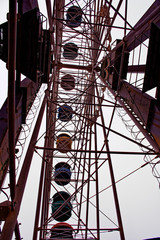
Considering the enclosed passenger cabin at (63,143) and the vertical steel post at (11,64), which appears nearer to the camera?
the vertical steel post at (11,64)

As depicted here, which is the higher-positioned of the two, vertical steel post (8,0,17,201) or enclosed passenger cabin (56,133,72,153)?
enclosed passenger cabin (56,133,72,153)

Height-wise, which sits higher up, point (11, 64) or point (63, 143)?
point (63, 143)

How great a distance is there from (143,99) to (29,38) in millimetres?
4551

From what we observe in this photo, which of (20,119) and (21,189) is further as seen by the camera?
(20,119)

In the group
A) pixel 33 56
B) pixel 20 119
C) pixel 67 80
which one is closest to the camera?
pixel 33 56

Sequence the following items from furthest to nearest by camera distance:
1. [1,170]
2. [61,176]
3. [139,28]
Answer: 1. [61,176]
2. [139,28]
3. [1,170]

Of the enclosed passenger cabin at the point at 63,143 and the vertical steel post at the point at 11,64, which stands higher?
the enclosed passenger cabin at the point at 63,143

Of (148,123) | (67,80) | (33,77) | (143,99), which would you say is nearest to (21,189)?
(33,77)

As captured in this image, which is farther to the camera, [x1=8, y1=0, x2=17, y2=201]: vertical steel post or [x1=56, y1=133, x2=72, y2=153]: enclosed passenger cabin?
[x1=56, y1=133, x2=72, y2=153]: enclosed passenger cabin

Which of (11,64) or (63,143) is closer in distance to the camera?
(11,64)

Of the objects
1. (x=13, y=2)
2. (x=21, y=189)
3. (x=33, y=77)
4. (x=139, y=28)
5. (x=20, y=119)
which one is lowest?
(x=21, y=189)

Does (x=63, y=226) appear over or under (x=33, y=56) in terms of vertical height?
under

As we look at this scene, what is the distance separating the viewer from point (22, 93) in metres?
7.18

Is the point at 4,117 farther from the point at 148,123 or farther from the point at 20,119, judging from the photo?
the point at 148,123
